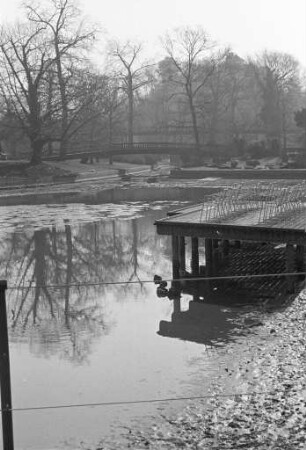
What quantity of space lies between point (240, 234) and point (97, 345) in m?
5.98

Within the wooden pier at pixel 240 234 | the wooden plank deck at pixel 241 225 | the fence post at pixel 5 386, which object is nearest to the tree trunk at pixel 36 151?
the wooden pier at pixel 240 234

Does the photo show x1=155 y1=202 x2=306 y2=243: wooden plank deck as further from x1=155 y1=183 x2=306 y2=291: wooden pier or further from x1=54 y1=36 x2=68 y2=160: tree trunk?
x1=54 y1=36 x2=68 y2=160: tree trunk

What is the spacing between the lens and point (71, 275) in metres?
18.3

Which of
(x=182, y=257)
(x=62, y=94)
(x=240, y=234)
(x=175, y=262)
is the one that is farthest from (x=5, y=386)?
(x=62, y=94)

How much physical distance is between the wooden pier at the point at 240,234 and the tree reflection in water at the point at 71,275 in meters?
1.51

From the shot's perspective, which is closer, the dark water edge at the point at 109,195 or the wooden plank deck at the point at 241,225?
the wooden plank deck at the point at 241,225

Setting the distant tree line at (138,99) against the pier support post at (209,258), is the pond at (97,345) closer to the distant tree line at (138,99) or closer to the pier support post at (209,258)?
the pier support post at (209,258)

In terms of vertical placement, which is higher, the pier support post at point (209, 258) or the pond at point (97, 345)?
the pier support post at point (209, 258)

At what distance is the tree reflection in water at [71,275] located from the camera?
12.7 m

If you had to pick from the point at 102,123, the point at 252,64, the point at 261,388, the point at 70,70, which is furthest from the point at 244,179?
the point at 261,388

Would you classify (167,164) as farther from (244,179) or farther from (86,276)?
(86,276)

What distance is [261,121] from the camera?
79812 mm

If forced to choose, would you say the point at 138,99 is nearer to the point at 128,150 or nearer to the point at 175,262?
the point at 128,150

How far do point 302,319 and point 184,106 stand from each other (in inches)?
2805
